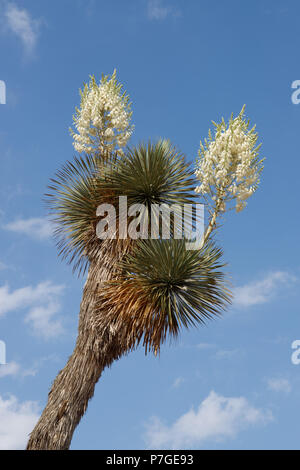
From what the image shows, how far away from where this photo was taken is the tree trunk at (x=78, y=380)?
10.2 m

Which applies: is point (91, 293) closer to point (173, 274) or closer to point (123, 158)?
point (173, 274)

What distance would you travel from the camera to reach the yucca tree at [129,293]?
1050cm

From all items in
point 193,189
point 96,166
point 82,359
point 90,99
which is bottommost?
point 82,359

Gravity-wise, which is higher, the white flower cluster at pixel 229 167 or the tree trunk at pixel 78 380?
the white flower cluster at pixel 229 167

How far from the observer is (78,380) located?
1061 centimetres

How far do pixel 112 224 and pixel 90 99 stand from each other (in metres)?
3.02

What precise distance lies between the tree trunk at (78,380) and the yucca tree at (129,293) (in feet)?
0.06

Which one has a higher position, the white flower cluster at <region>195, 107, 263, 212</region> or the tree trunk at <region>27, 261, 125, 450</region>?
the white flower cluster at <region>195, 107, 263, 212</region>

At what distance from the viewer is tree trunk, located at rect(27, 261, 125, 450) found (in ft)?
33.3

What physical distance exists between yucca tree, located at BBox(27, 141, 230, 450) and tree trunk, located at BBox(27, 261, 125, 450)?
0.06 feet

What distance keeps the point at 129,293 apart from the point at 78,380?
1.84 meters

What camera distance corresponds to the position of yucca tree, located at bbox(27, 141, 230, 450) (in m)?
10.5
